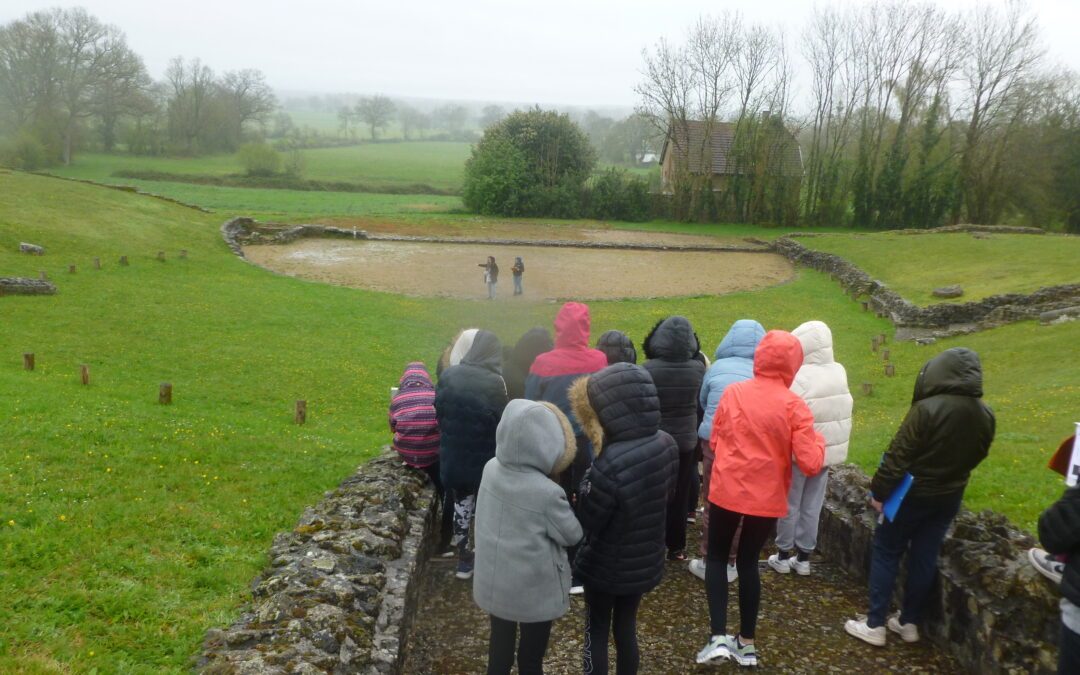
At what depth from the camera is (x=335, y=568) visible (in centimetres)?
477

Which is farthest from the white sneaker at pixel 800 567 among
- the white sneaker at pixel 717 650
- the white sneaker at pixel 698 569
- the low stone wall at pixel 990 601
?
the white sneaker at pixel 717 650

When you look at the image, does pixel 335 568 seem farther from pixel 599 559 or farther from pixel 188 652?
pixel 599 559

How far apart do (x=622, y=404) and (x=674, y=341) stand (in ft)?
6.52

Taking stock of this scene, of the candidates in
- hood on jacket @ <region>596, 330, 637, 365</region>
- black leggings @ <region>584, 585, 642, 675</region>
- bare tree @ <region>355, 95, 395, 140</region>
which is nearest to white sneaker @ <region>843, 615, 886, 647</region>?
black leggings @ <region>584, 585, 642, 675</region>

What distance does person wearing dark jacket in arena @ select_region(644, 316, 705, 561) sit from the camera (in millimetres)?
5867

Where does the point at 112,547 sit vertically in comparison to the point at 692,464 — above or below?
below

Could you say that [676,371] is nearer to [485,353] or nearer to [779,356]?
[779,356]

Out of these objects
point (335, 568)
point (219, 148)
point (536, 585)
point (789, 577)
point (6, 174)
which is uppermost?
point (219, 148)

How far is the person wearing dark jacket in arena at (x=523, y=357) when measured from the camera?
6.85 meters

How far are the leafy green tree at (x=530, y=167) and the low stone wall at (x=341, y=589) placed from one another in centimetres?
4310

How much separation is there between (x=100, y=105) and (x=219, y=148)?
12995mm

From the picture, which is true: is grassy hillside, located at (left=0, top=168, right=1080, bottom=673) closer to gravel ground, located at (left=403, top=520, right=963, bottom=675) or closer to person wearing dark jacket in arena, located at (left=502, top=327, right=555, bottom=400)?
gravel ground, located at (left=403, top=520, right=963, bottom=675)

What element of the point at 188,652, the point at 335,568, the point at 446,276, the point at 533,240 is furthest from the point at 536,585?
the point at 533,240

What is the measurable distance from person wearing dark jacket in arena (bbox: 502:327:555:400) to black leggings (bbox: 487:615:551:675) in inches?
120
